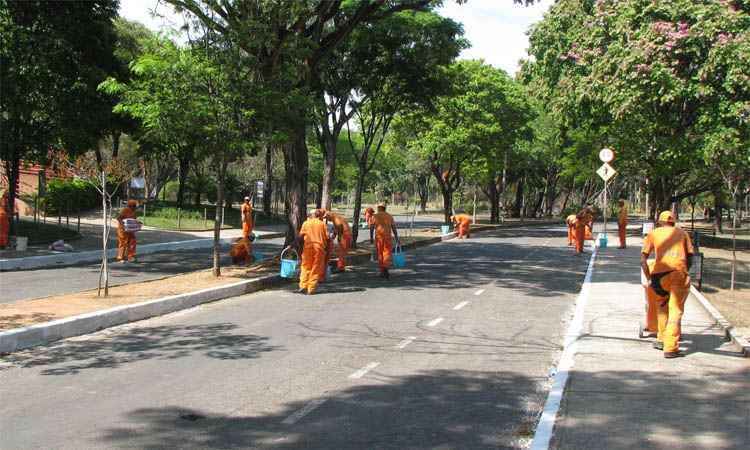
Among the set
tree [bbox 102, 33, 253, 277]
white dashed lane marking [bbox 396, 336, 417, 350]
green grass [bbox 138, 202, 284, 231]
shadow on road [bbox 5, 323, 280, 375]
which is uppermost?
tree [bbox 102, 33, 253, 277]

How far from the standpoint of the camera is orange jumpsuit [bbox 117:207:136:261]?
19.5 meters

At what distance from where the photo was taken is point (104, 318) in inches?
415

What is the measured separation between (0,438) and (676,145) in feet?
71.3

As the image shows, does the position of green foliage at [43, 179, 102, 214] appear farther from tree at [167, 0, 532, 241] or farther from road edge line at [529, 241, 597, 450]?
road edge line at [529, 241, 597, 450]

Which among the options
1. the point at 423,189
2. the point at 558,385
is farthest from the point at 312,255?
the point at 423,189

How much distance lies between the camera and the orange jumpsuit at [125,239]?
19516 millimetres

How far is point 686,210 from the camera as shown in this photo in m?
119

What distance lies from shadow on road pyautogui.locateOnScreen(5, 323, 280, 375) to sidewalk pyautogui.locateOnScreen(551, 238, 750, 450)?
371 cm

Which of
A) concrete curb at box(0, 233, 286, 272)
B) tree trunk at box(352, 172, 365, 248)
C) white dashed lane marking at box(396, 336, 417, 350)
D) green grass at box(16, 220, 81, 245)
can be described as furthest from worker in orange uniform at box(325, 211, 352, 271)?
green grass at box(16, 220, 81, 245)

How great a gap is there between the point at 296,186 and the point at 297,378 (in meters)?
12.4

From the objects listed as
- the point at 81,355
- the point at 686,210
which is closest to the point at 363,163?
the point at 81,355

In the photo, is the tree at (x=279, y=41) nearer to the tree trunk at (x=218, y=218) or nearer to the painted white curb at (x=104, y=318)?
the tree trunk at (x=218, y=218)

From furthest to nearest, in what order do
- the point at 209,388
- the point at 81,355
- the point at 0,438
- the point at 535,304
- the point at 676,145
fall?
the point at 676,145
the point at 535,304
the point at 81,355
the point at 209,388
the point at 0,438

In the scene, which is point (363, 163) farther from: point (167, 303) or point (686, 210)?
point (686, 210)
